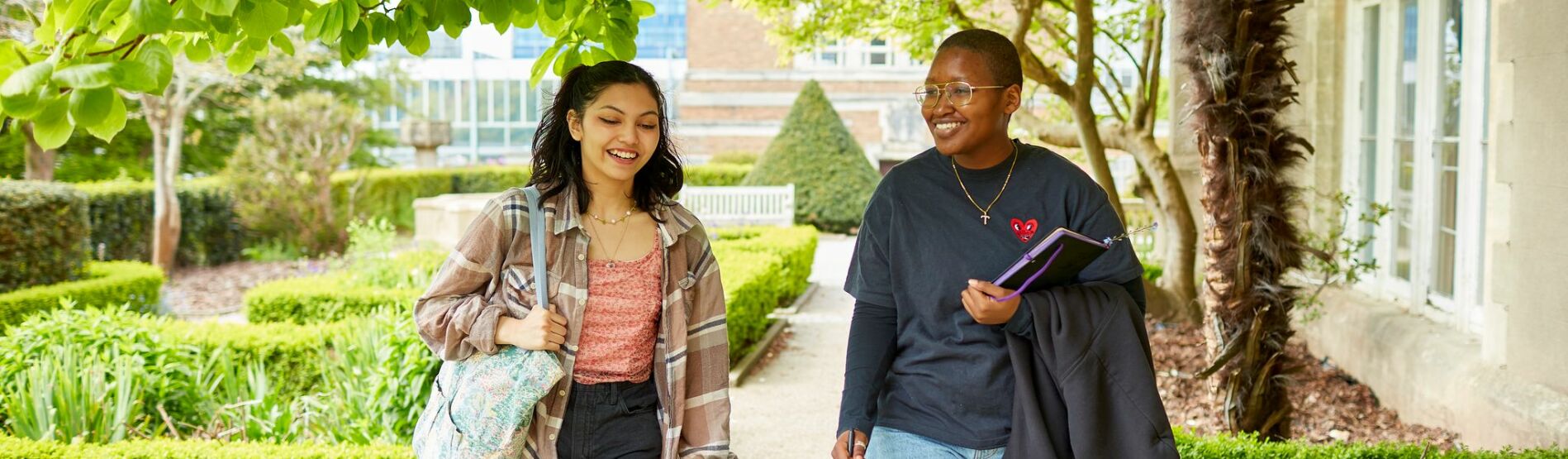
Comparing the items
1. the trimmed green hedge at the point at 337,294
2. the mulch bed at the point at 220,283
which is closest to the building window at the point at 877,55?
the mulch bed at the point at 220,283

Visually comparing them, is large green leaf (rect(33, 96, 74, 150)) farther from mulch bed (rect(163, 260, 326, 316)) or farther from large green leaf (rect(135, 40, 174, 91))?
mulch bed (rect(163, 260, 326, 316))

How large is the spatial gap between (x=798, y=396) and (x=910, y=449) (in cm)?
518

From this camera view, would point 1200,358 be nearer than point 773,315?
Yes

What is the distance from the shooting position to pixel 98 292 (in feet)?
34.5

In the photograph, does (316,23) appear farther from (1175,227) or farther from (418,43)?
(1175,227)

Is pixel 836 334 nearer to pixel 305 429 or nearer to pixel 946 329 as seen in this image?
pixel 305 429

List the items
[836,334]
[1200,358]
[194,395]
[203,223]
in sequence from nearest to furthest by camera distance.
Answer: [194,395], [1200,358], [836,334], [203,223]

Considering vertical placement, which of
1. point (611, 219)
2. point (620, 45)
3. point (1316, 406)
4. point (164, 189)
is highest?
point (620, 45)

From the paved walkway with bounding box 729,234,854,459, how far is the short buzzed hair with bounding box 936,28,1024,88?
2832mm

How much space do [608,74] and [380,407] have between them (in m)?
2.98

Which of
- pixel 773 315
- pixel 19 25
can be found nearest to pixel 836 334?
pixel 773 315

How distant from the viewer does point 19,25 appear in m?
14.3

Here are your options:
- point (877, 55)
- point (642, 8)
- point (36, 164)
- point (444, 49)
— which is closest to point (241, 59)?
point (642, 8)

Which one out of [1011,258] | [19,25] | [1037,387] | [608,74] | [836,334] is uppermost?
[19,25]
